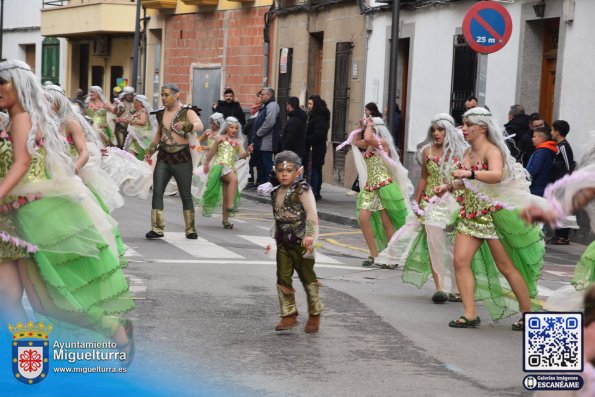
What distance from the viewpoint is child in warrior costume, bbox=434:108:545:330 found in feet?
33.2

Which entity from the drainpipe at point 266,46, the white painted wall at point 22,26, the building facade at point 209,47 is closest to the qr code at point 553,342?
the drainpipe at point 266,46

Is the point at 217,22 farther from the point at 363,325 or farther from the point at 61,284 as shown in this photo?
the point at 61,284

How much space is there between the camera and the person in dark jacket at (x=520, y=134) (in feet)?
59.1

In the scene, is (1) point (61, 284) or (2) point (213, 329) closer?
(1) point (61, 284)

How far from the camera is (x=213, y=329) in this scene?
Result: 9.42 m

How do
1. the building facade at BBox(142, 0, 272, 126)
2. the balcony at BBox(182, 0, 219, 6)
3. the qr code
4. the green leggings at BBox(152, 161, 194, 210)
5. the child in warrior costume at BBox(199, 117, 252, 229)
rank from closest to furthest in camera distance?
the qr code
the green leggings at BBox(152, 161, 194, 210)
the child in warrior costume at BBox(199, 117, 252, 229)
the building facade at BBox(142, 0, 272, 126)
the balcony at BBox(182, 0, 219, 6)

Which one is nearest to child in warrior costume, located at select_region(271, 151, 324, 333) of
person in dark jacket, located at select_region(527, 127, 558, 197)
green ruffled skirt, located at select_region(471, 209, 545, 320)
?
green ruffled skirt, located at select_region(471, 209, 545, 320)

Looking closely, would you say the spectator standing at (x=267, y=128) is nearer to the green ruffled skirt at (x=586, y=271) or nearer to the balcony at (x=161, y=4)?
the balcony at (x=161, y=4)

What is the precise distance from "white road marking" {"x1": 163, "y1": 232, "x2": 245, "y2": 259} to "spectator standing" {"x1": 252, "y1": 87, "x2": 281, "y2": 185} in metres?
8.72

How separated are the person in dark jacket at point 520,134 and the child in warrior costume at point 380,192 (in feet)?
13.8

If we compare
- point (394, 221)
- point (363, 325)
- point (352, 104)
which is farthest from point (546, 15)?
point (363, 325)

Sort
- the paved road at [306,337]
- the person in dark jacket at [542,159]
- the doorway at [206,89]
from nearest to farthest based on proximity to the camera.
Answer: the paved road at [306,337] → the person in dark jacket at [542,159] → the doorway at [206,89]

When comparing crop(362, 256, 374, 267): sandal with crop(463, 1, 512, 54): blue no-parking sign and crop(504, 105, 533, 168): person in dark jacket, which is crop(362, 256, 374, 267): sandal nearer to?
crop(463, 1, 512, 54): blue no-parking sign

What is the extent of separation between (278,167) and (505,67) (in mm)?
11999
